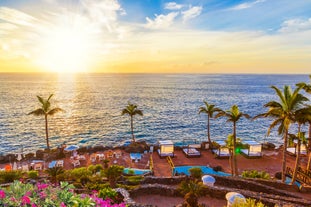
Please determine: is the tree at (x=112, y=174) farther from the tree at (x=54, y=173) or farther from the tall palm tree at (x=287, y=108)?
the tall palm tree at (x=287, y=108)

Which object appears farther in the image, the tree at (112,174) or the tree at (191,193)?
the tree at (112,174)

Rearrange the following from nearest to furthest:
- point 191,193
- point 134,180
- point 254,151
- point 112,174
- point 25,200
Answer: point 25,200
point 191,193
point 112,174
point 134,180
point 254,151

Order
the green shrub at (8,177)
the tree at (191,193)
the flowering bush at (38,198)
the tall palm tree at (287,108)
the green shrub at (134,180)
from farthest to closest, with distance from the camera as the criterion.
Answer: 1. the green shrub at (8,177)
2. the green shrub at (134,180)
3. the tall palm tree at (287,108)
4. the tree at (191,193)
5. the flowering bush at (38,198)

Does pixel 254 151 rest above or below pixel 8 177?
below

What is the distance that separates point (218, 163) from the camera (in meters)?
21.7

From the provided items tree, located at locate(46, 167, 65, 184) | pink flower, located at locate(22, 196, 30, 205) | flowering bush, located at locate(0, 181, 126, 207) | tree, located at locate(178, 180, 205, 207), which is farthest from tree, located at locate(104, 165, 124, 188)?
pink flower, located at locate(22, 196, 30, 205)

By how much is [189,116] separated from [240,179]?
38.9m

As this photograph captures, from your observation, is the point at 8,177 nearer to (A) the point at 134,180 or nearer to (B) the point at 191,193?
(A) the point at 134,180

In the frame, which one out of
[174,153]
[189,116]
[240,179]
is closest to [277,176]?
[240,179]

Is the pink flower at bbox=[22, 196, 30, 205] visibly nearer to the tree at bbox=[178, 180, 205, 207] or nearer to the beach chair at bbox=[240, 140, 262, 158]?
the tree at bbox=[178, 180, 205, 207]

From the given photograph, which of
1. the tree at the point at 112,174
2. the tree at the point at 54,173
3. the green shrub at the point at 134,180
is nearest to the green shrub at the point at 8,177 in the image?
the tree at the point at 54,173

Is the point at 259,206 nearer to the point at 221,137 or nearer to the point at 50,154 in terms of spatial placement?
the point at 50,154

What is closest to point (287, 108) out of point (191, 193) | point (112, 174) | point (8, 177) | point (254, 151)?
point (191, 193)

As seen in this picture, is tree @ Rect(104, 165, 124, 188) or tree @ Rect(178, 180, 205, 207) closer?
tree @ Rect(178, 180, 205, 207)
